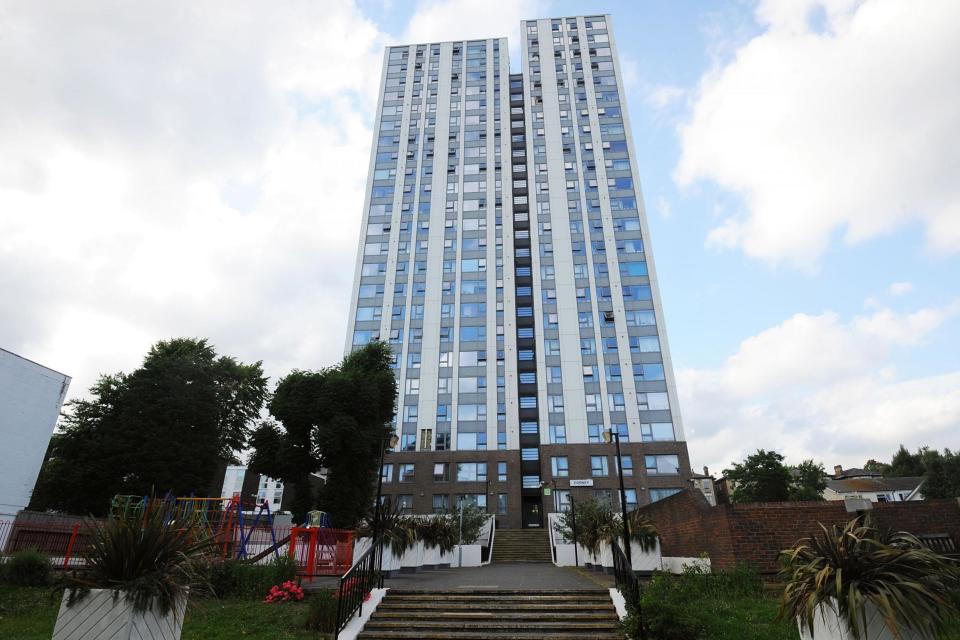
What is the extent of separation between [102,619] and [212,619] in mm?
4688

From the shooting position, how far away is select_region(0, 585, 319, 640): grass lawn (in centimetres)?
934

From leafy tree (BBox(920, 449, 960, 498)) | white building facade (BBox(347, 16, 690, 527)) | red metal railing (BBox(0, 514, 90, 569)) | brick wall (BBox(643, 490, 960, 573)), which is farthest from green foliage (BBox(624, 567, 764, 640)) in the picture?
leafy tree (BBox(920, 449, 960, 498))

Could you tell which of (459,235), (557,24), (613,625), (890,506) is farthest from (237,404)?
(557,24)

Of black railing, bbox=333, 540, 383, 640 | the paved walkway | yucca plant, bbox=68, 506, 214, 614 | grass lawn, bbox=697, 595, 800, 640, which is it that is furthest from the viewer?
the paved walkway

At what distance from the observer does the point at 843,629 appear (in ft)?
20.4

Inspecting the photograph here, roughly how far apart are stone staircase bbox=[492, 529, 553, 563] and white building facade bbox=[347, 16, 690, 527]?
8.04m

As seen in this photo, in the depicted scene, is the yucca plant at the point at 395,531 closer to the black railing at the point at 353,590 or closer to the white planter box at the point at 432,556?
the white planter box at the point at 432,556

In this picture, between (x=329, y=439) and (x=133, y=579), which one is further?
(x=329, y=439)

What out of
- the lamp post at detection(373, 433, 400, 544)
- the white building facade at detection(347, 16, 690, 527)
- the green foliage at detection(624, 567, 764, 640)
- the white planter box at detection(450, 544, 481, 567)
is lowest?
the green foliage at detection(624, 567, 764, 640)

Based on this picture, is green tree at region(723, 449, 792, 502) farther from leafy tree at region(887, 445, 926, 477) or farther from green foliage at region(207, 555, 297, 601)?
green foliage at region(207, 555, 297, 601)

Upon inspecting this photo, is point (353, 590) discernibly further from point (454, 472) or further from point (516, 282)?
point (516, 282)

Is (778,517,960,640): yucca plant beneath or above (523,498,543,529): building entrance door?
beneath

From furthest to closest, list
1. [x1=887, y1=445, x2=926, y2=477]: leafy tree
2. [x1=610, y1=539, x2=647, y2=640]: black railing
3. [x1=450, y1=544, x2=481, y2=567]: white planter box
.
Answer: [x1=887, y1=445, x2=926, y2=477]: leafy tree, [x1=450, y1=544, x2=481, y2=567]: white planter box, [x1=610, y1=539, x2=647, y2=640]: black railing

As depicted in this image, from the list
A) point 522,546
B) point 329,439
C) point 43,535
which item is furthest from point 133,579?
point 522,546
